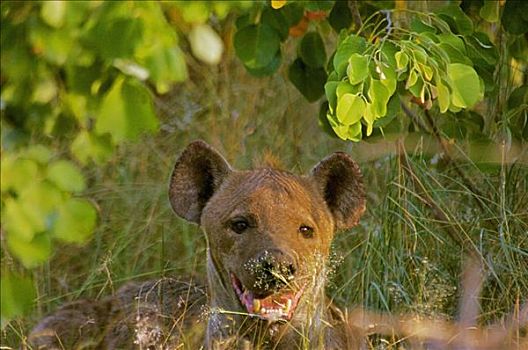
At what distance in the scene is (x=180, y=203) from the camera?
15.7ft

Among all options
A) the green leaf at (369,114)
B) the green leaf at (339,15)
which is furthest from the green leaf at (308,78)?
the green leaf at (369,114)

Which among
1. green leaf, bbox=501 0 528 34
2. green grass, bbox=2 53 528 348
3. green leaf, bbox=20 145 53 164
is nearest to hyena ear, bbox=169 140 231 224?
green grass, bbox=2 53 528 348

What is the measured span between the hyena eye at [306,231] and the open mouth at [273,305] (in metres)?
0.27

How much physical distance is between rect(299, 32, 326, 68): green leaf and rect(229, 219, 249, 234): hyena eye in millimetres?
1287

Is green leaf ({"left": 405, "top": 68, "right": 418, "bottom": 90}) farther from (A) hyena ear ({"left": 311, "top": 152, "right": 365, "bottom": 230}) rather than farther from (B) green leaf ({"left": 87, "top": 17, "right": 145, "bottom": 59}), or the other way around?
(B) green leaf ({"left": 87, "top": 17, "right": 145, "bottom": 59})

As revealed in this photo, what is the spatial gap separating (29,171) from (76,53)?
0.51 m

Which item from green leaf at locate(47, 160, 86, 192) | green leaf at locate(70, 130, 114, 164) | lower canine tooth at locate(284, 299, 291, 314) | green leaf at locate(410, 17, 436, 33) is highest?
green leaf at locate(47, 160, 86, 192)

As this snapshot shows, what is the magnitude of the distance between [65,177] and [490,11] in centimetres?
247

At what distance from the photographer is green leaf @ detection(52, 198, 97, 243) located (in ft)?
10.3

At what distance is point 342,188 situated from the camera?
15.7 feet

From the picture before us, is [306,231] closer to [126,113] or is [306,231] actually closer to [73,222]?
[126,113]

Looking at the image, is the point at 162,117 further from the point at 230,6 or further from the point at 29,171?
the point at 29,171

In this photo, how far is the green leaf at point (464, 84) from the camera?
4191 millimetres

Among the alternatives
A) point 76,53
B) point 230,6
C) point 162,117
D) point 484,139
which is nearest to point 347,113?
point 230,6
